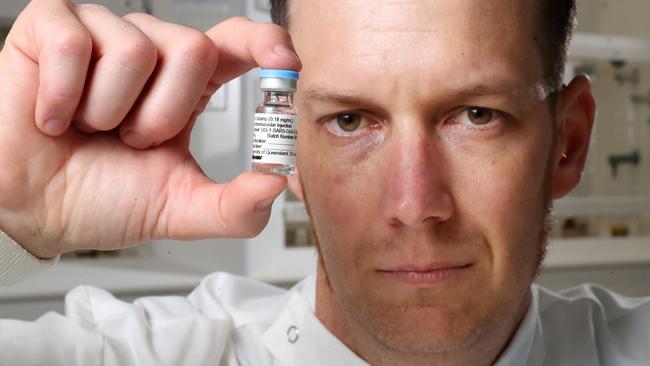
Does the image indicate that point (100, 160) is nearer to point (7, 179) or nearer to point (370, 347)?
point (7, 179)

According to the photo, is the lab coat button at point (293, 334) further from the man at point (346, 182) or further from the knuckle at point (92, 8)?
the knuckle at point (92, 8)

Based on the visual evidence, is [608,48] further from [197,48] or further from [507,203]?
[197,48]

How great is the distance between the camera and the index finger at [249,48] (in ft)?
2.18

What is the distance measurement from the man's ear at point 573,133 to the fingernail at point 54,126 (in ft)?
2.68

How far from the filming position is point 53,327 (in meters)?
0.92

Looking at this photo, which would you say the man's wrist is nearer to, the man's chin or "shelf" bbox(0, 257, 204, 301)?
the man's chin

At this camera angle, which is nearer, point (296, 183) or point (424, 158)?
point (424, 158)

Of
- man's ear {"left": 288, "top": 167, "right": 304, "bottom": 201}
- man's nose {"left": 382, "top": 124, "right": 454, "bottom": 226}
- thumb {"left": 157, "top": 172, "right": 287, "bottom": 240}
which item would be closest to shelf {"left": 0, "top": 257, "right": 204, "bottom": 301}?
man's ear {"left": 288, "top": 167, "right": 304, "bottom": 201}

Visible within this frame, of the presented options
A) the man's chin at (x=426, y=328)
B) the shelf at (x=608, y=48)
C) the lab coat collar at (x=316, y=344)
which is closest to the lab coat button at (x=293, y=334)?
the lab coat collar at (x=316, y=344)

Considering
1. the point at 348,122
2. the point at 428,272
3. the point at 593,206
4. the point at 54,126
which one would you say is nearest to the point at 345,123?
the point at 348,122

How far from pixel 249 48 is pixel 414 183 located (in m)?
0.34

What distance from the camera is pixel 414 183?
0.94 metres

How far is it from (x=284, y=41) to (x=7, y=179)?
0.32 m

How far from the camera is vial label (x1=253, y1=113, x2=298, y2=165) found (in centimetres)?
68
